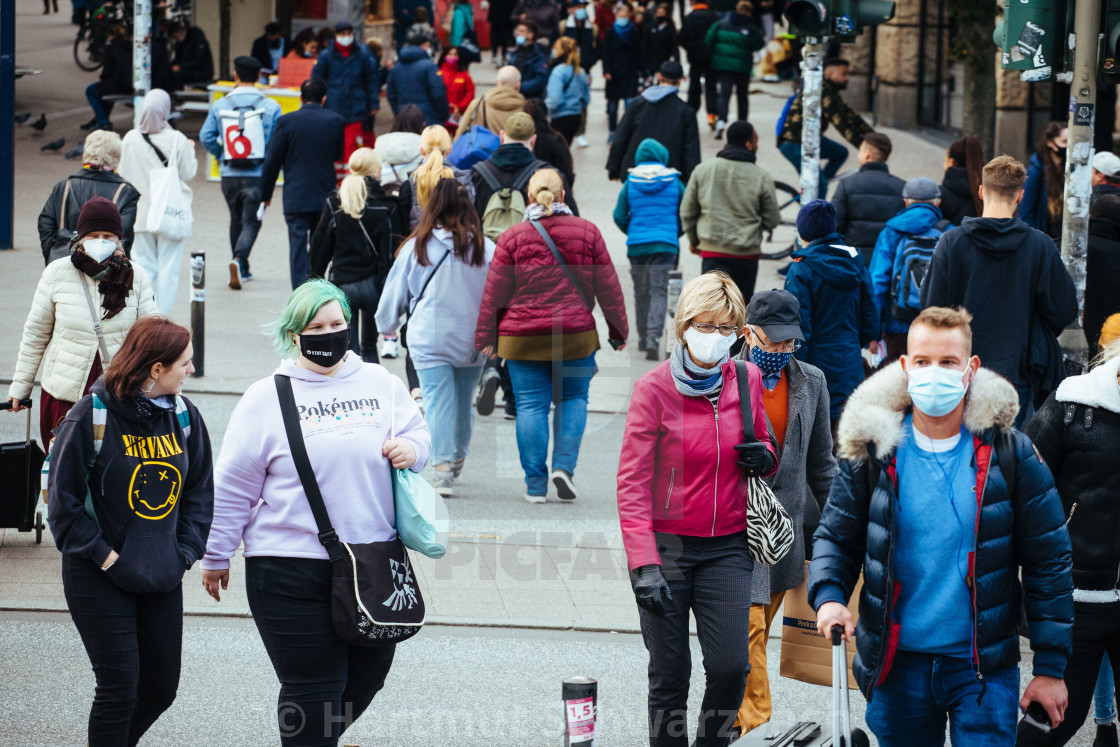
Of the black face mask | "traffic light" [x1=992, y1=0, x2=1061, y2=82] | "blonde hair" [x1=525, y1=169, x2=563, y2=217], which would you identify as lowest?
the black face mask

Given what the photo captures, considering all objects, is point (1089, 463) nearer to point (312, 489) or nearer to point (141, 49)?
point (312, 489)

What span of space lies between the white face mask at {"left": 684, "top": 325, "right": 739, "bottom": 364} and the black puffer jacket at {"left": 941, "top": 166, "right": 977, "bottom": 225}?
626 centimetres

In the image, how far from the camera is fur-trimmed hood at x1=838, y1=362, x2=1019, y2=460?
4207 millimetres

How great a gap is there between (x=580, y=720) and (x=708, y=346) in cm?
151

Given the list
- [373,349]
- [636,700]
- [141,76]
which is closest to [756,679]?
[636,700]

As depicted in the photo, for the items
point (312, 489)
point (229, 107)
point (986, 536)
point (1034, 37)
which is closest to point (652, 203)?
point (1034, 37)

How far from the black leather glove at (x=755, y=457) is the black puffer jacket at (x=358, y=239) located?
18.7 feet

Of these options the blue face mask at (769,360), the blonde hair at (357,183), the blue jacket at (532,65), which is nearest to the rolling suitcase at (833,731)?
the blue face mask at (769,360)

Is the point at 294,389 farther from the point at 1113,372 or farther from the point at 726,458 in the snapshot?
the point at 1113,372

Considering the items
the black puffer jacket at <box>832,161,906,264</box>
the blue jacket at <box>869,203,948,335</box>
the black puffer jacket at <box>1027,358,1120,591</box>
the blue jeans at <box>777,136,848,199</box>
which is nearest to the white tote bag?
the black puffer jacket at <box>832,161,906,264</box>

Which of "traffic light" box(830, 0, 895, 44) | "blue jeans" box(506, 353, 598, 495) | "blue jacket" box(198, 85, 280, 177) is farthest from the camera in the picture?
"blue jacket" box(198, 85, 280, 177)

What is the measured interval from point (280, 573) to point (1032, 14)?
211 inches

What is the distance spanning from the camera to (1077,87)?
7867mm

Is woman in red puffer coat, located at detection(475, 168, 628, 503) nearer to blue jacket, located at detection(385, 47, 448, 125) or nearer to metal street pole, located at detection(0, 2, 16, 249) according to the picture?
metal street pole, located at detection(0, 2, 16, 249)
